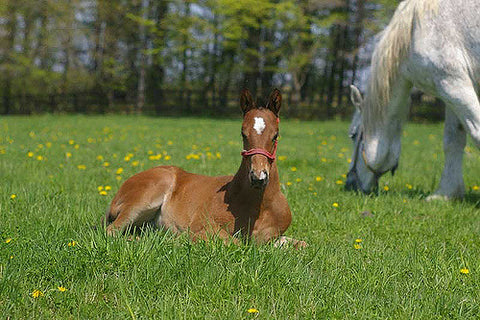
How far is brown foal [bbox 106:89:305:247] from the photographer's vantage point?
109 inches

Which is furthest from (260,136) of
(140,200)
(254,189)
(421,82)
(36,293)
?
(421,82)

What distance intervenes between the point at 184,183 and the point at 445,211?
2826 mm

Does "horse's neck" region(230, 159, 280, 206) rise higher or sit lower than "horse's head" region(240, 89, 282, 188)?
lower

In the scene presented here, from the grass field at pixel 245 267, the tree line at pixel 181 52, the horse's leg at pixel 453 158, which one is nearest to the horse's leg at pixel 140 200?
the grass field at pixel 245 267

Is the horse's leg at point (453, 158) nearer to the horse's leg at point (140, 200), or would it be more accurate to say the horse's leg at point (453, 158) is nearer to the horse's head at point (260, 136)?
the horse's head at point (260, 136)

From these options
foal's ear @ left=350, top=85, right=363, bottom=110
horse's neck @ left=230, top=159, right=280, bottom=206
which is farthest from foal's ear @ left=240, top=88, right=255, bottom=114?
foal's ear @ left=350, top=85, right=363, bottom=110

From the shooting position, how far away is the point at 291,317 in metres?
2.20

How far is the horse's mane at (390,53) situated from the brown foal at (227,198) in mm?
2640

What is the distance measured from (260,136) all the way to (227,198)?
2.15ft

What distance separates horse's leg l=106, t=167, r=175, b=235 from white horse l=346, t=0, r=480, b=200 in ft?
9.43

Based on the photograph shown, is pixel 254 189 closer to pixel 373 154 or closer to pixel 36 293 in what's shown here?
pixel 36 293

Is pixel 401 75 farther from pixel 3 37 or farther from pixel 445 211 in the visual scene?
pixel 3 37

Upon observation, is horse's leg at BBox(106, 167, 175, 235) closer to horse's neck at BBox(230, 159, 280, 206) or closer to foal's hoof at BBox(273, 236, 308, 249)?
horse's neck at BBox(230, 159, 280, 206)

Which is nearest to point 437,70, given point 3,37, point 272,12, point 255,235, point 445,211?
point 445,211
